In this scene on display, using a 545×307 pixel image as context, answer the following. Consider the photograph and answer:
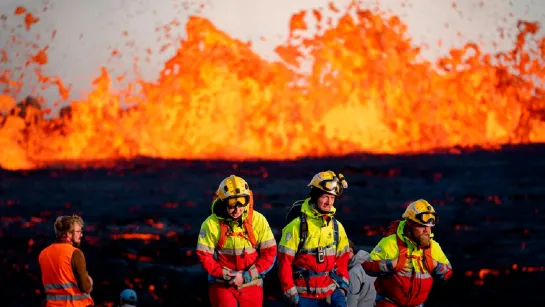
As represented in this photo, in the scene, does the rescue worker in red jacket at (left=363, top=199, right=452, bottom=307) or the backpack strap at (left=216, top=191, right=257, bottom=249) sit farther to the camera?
the rescue worker in red jacket at (left=363, top=199, right=452, bottom=307)

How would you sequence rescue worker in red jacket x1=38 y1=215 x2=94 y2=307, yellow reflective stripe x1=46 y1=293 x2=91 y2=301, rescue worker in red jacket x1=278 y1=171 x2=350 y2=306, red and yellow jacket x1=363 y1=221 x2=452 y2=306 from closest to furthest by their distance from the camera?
1. rescue worker in red jacket x1=38 y1=215 x2=94 y2=307
2. yellow reflective stripe x1=46 y1=293 x2=91 y2=301
3. rescue worker in red jacket x1=278 y1=171 x2=350 y2=306
4. red and yellow jacket x1=363 y1=221 x2=452 y2=306

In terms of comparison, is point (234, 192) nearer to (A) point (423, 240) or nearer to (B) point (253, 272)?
(B) point (253, 272)

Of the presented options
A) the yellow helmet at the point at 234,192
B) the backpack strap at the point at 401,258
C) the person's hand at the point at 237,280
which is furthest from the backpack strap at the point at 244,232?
the backpack strap at the point at 401,258

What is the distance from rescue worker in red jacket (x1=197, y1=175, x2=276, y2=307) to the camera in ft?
28.8

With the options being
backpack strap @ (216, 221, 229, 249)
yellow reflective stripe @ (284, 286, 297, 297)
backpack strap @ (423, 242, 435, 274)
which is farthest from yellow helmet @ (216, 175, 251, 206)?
backpack strap @ (423, 242, 435, 274)

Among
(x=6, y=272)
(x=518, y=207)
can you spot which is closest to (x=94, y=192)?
(x=518, y=207)

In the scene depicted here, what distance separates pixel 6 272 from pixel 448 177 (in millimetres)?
69882

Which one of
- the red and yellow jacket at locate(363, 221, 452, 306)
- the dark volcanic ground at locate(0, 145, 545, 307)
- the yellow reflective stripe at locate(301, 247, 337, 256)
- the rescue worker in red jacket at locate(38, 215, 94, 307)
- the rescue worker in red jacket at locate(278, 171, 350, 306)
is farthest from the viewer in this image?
the dark volcanic ground at locate(0, 145, 545, 307)

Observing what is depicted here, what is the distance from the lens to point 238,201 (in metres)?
8.59

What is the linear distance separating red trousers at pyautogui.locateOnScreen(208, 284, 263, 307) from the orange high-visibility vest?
4.77 feet

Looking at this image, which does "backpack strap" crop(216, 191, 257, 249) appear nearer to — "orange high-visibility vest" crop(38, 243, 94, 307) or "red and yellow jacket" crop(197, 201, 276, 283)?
"red and yellow jacket" crop(197, 201, 276, 283)

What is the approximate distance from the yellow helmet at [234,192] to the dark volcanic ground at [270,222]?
1243cm

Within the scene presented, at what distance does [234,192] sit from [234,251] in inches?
30.0

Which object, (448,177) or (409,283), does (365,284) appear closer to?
(409,283)
